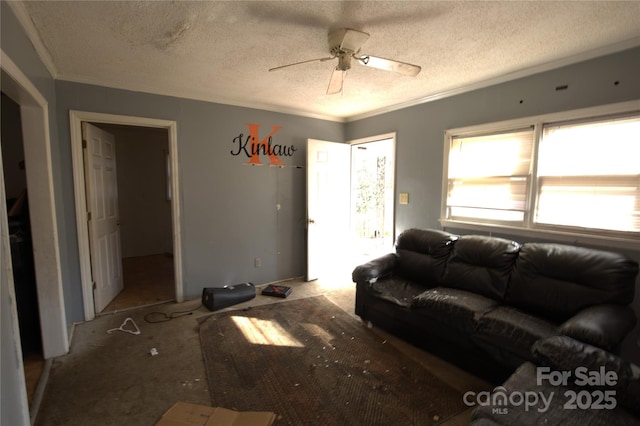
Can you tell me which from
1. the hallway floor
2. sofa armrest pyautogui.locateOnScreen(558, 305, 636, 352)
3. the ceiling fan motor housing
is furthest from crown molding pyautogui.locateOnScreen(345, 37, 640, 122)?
the hallway floor

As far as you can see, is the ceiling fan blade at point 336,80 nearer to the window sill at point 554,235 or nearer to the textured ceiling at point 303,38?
the textured ceiling at point 303,38

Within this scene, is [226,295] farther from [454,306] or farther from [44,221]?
[454,306]

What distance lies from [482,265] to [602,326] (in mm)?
950

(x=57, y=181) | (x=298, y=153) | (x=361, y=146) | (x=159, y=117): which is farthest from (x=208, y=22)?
(x=361, y=146)

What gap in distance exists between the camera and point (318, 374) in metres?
2.24

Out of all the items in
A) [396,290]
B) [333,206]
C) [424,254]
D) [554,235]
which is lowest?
[396,290]

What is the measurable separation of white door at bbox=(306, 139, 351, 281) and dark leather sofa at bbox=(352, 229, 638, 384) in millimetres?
1326

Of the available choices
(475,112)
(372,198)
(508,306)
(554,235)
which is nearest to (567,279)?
(508,306)

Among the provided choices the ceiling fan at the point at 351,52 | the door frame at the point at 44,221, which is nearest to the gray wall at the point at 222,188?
the door frame at the point at 44,221

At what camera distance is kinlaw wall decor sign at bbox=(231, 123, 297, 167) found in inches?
148

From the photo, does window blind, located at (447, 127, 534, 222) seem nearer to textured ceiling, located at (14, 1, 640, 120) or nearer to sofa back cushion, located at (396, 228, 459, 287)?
sofa back cushion, located at (396, 228, 459, 287)

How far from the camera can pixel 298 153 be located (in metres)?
4.23

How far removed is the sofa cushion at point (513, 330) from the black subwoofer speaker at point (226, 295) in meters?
2.45

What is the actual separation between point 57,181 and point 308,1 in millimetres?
2635
